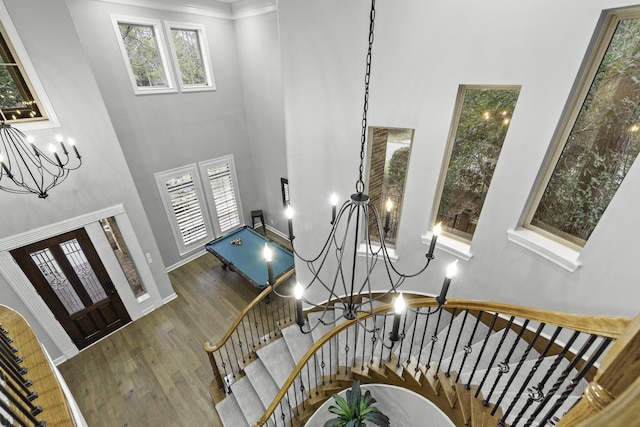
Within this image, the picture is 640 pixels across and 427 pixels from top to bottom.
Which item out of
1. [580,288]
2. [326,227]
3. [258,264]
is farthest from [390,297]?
[258,264]

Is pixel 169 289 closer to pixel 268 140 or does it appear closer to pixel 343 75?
pixel 268 140

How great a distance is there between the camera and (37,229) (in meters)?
3.89

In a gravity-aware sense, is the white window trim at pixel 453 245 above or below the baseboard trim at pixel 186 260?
above

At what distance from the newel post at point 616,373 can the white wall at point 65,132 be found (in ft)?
17.7

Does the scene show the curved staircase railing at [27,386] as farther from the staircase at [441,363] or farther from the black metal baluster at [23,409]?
the staircase at [441,363]

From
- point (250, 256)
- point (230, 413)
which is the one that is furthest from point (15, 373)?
point (250, 256)

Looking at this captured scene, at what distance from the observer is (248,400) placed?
13.0 ft

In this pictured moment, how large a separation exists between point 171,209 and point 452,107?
598 cm

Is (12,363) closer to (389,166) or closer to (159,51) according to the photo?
(389,166)

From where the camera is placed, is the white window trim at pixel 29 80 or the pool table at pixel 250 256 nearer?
the white window trim at pixel 29 80

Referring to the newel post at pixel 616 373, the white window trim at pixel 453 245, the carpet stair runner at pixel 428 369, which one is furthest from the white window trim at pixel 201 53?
the newel post at pixel 616 373

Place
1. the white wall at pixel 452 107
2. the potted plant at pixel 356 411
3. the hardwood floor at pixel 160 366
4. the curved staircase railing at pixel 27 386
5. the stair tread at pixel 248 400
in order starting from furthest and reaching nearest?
1. the hardwood floor at pixel 160 366
2. the stair tread at pixel 248 400
3. the potted plant at pixel 356 411
4. the white wall at pixel 452 107
5. the curved staircase railing at pixel 27 386

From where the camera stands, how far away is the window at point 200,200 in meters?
6.32

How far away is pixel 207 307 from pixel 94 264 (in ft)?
6.86
